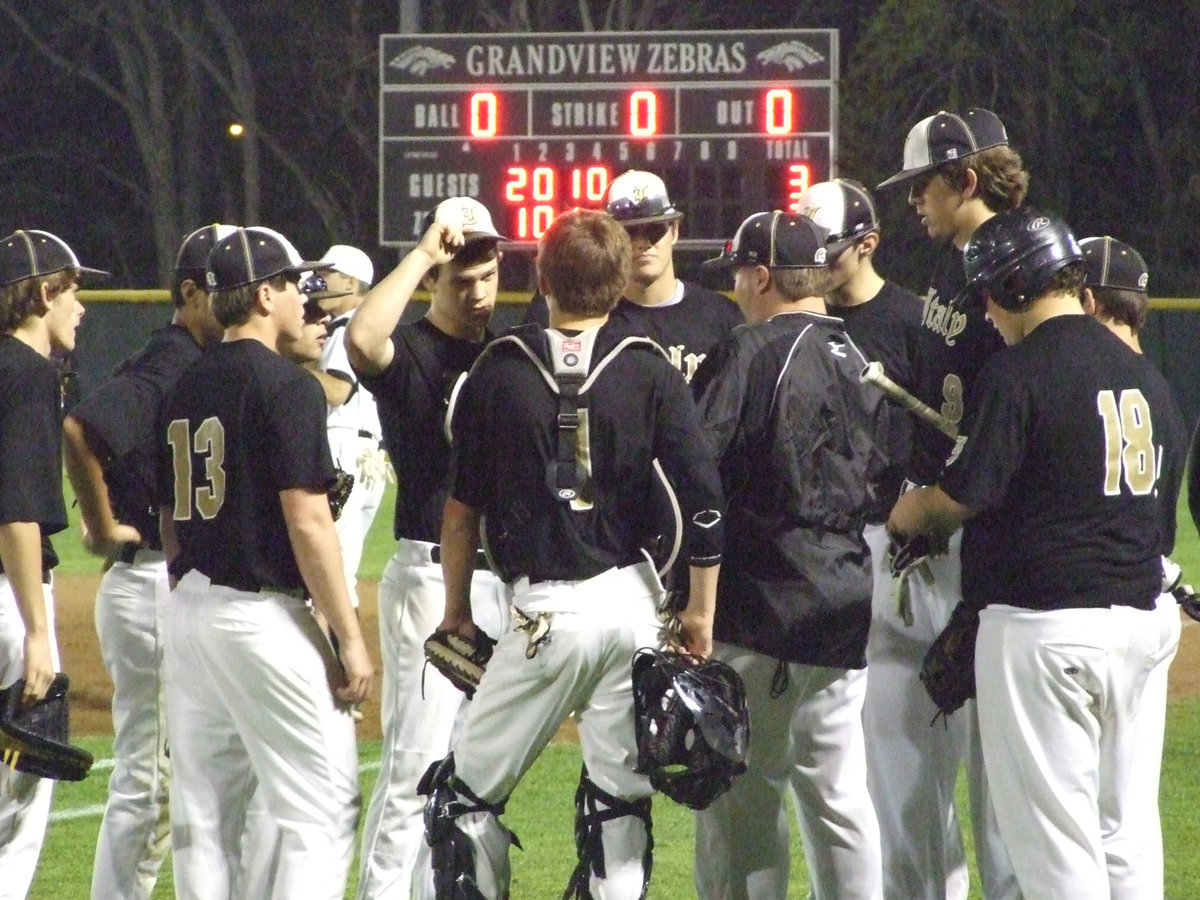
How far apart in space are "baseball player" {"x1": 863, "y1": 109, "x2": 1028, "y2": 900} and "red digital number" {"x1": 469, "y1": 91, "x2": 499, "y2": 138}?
33.4 feet

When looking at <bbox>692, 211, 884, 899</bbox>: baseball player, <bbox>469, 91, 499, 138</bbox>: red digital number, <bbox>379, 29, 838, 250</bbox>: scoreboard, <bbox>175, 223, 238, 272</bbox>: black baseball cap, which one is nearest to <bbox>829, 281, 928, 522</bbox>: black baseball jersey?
<bbox>692, 211, 884, 899</bbox>: baseball player

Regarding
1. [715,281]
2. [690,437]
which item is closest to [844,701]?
[690,437]

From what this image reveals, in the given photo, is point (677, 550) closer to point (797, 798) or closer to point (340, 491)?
point (797, 798)

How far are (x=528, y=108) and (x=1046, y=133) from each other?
14.9 meters

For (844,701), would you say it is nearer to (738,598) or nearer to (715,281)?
(738,598)

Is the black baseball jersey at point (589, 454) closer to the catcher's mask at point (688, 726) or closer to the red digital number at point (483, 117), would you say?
the catcher's mask at point (688, 726)

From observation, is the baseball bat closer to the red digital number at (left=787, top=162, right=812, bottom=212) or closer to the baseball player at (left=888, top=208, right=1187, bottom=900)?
the baseball player at (left=888, top=208, right=1187, bottom=900)

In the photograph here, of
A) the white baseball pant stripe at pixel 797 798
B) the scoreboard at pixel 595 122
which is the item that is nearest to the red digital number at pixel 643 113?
the scoreboard at pixel 595 122

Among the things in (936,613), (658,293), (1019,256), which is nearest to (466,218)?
(658,293)

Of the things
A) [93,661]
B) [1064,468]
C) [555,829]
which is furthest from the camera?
[93,661]

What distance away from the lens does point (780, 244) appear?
Answer: 4246mm

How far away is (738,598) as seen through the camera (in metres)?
4.15

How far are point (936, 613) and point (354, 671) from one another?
5.03 ft

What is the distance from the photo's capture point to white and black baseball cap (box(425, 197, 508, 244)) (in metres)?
4.43
